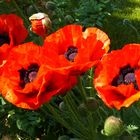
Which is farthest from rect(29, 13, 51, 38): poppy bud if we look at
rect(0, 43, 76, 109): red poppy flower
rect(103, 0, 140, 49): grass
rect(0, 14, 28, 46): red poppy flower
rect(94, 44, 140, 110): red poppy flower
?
rect(103, 0, 140, 49): grass

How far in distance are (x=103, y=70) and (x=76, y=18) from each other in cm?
269

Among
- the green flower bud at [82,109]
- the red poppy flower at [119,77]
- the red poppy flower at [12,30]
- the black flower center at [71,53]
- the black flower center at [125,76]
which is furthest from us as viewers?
the red poppy flower at [12,30]

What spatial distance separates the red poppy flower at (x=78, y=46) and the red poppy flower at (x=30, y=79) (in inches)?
2.0

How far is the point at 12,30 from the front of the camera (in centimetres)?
212

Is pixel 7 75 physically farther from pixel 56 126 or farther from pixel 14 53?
pixel 56 126

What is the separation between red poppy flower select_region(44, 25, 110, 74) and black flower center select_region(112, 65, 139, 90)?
90 mm

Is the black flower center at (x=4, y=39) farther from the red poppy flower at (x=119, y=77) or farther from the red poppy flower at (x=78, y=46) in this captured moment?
the red poppy flower at (x=119, y=77)

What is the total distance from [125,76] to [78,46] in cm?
→ 20

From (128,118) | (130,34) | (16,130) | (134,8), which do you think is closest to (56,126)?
(16,130)

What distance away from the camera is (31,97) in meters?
1.66

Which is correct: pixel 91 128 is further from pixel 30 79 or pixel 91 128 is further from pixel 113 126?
pixel 30 79

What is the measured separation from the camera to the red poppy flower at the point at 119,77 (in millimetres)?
1600

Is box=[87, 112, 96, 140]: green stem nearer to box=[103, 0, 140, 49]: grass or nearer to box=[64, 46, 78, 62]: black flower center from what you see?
box=[64, 46, 78, 62]: black flower center

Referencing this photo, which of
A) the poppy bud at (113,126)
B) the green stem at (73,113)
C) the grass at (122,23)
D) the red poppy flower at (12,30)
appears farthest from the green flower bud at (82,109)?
the grass at (122,23)
